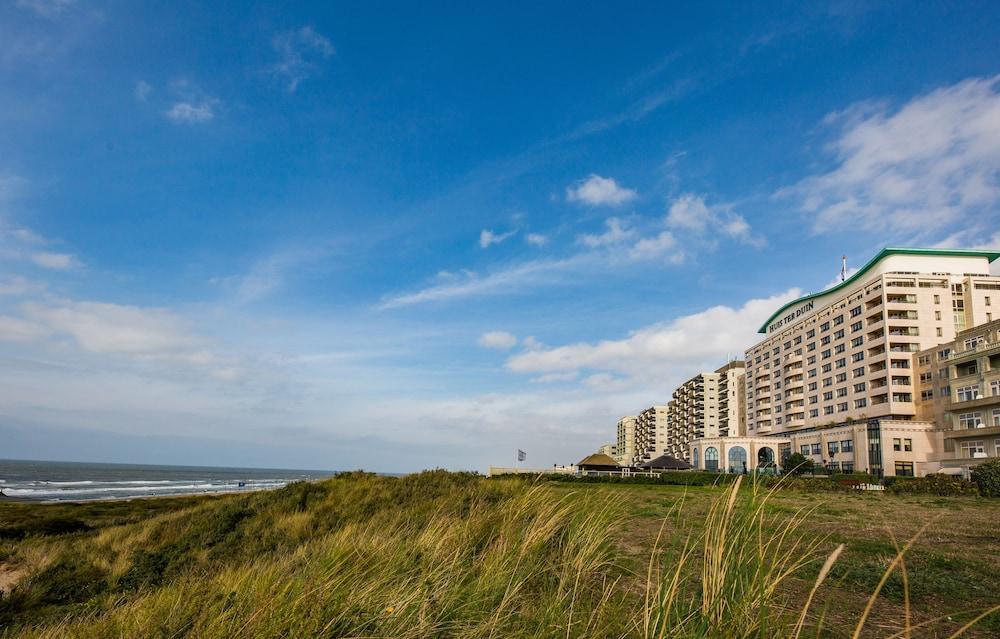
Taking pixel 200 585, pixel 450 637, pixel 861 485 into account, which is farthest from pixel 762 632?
pixel 861 485

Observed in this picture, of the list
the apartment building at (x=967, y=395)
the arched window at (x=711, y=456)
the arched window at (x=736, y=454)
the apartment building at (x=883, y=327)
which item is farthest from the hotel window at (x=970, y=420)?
the arched window at (x=711, y=456)

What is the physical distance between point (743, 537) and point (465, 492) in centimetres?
861

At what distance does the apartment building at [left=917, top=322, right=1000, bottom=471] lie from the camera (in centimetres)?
3938

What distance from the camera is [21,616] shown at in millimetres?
7023

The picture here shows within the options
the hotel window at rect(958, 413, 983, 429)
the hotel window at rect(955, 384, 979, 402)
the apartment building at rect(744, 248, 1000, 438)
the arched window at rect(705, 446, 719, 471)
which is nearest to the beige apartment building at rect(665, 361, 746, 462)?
the arched window at rect(705, 446, 719, 471)

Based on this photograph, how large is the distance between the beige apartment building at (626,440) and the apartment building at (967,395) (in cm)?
9471

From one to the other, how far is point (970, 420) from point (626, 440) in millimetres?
109214

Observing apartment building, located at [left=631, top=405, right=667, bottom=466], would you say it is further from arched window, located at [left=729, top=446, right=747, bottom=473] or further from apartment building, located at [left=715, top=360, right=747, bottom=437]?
arched window, located at [left=729, top=446, right=747, bottom=473]

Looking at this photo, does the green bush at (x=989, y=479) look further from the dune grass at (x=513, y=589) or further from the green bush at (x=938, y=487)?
the dune grass at (x=513, y=589)

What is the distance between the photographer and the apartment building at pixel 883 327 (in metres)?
51.3

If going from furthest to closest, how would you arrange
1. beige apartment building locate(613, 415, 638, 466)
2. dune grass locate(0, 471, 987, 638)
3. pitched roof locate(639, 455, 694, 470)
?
1. beige apartment building locate(613, 415, 638, 466)
2. pitched roof locate(639, 455, 694, 470)
3. dune grass locate(0, 471, 987, 638)

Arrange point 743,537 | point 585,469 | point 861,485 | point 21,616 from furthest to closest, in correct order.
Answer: point 585,469, point 861,485, point 21,616, point 743,537

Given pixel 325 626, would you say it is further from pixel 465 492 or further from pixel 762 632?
pixel 465 492

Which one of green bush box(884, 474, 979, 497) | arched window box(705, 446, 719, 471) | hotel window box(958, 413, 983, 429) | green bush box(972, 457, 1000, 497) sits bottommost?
arched window box(705, 446, 719, 471)
